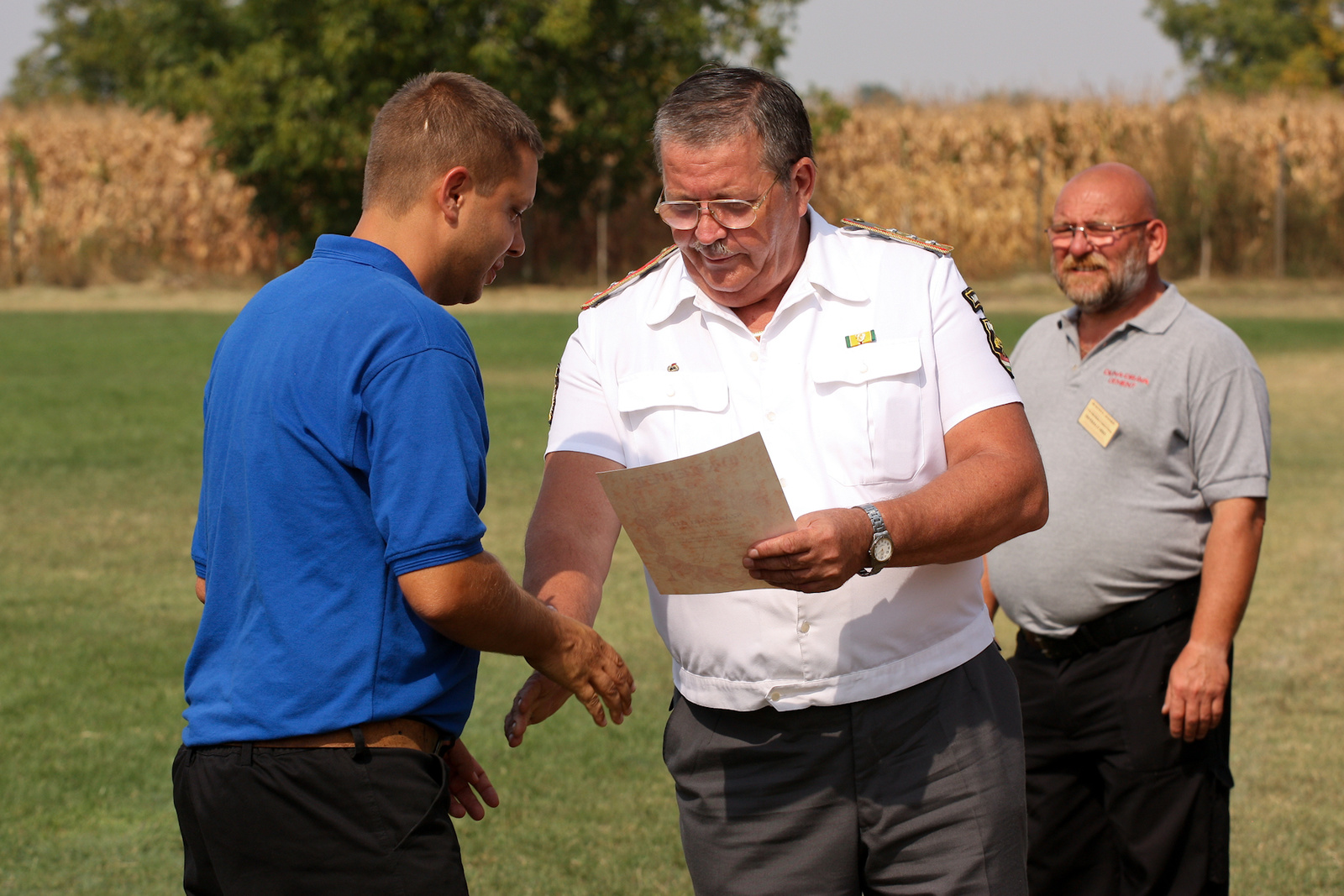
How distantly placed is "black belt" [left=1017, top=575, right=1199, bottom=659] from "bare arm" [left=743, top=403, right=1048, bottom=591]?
4.92 feet

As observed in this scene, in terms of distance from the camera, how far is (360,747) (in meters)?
2.43

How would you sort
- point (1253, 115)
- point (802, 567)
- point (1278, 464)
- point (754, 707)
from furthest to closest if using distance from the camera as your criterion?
point (1253, 115) → point (1278, 464) → point (754, 707) → point (802, 567)

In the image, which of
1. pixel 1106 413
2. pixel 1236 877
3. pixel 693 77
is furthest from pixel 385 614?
pixel 1236 877

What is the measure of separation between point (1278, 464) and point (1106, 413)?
29.3ft

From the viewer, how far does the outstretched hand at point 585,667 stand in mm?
2578

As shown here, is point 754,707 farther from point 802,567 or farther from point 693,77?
point 693,77

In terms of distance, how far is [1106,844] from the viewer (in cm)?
402

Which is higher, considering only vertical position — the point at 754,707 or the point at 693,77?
the point at 693,77

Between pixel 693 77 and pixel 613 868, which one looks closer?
pixel 693 77

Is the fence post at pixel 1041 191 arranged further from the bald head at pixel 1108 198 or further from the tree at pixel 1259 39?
the bald head at pixel 1108 198

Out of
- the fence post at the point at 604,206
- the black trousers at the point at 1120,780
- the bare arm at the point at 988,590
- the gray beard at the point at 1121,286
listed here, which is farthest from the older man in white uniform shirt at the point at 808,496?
the fence post at the point at 604,206

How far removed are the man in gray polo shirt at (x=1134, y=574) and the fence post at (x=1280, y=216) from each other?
25474 mm

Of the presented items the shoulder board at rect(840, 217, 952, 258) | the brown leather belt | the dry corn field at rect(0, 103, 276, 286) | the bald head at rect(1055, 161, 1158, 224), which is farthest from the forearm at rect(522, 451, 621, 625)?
the dry corn field at rect(0, 103, 276, 286)

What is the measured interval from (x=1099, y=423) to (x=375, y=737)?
8.07ft
